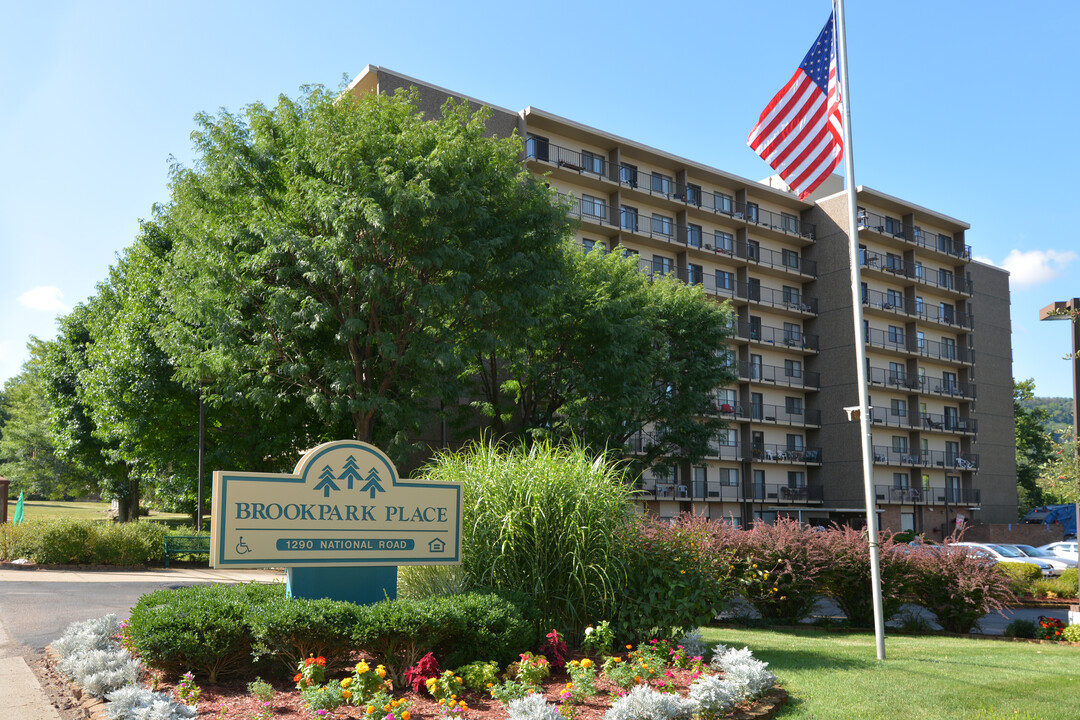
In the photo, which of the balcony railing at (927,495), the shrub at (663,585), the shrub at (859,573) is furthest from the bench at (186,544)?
the balcony railing at (927,495)

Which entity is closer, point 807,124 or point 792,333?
point 807,124

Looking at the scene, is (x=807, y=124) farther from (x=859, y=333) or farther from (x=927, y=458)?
(x=927, y=458)

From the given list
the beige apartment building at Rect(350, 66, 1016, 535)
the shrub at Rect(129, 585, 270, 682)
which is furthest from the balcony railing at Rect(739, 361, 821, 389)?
the shrub at Rect(129, 585, 270, 682)

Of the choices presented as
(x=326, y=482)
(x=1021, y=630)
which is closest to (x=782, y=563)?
(x=1021, y=630)

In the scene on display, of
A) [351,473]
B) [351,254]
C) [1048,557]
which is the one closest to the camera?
[351,473]

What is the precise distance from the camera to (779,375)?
5031 cm

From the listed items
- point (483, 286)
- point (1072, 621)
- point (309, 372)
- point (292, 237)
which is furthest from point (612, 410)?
point (1072, 621)

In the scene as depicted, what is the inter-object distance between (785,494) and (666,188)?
19422 millimetres

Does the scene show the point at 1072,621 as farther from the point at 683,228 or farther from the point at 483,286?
the point at 683,228

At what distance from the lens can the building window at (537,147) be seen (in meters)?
39.8

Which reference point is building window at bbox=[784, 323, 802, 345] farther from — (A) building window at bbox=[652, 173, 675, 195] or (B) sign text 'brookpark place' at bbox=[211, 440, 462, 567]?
(B) sign text 'brookpark place' at bbox=[211, 440, 462, 567]

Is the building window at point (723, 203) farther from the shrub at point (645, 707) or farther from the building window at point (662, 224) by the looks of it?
the shrub at point (645, 707)

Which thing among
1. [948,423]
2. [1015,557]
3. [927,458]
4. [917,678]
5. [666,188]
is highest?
[666,188]

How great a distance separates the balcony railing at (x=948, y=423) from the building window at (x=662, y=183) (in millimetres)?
23776
